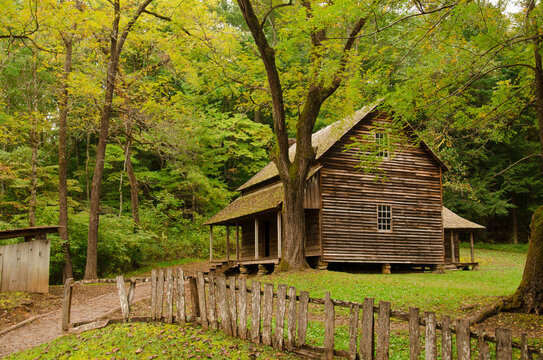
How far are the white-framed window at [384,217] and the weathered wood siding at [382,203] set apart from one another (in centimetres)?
21

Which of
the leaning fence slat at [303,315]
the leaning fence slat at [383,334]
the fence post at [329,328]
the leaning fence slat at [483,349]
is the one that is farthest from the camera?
the leaning fence slat at [303,315]

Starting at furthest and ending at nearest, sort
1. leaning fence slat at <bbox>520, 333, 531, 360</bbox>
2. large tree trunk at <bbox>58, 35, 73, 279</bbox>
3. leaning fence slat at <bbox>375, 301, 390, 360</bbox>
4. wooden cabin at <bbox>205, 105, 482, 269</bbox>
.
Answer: wooden cabin at <bbox>205, 105, 482, 269</bbox> < large tree trunk at <bbox>58, 35, 73, 279</bbox> < leaning fence slat at <bbox>375, 301, 390, 360</bbox> < leaning fence slat at <bbox>520, 333, 531, 360</bbox>

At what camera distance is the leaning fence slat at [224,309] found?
877 cm

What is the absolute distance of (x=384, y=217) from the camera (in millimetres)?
22828

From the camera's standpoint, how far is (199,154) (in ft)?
115

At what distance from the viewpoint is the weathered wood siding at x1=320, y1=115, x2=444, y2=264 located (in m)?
21.4

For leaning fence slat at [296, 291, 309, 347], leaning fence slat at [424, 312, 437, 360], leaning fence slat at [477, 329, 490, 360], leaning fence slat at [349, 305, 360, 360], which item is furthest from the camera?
leaning fence slat at [296, 291, 309, 347]

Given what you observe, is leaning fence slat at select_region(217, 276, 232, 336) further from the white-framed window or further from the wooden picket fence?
the white-framed window

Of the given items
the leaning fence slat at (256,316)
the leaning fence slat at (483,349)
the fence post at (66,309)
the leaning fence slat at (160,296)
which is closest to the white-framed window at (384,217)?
the leaning fence slat at (160,296)

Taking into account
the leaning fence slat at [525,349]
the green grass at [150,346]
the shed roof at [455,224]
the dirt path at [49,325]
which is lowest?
the dirt path at [49,325]

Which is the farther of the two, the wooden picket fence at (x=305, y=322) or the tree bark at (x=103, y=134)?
the tree bark at (x=103, y=134)

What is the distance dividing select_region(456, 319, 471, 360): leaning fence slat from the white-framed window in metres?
17.3

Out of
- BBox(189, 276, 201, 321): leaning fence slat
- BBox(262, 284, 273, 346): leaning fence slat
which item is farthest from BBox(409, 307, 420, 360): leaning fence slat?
BBox(189, 276, 201, 321): leaning fence slat

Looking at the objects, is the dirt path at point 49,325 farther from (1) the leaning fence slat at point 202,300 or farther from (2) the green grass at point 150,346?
(1) the leaning fence slat at point 202,300
